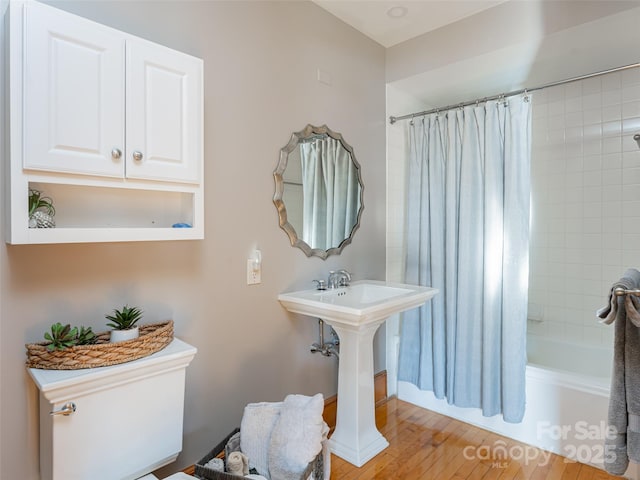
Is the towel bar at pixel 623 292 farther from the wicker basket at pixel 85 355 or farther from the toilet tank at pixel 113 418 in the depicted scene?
the wicker basket at pixel 85 355

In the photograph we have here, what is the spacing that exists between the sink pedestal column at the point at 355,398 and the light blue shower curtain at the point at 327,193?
0.59m

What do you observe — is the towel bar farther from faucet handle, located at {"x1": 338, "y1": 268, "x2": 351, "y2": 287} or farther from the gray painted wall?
the gray painted wall

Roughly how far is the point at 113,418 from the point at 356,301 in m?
1.33

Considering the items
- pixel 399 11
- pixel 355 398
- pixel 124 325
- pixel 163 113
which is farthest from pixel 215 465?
pixel 399 11

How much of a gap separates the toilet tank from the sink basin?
669 mm

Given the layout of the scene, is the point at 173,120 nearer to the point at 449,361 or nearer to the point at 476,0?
the point at 476,0

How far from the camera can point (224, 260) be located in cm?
175

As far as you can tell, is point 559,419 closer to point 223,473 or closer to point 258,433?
point 258,433

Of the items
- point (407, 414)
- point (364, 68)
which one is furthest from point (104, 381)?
point (364, 68)

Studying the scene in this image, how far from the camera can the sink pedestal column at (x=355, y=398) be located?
189 centimetres

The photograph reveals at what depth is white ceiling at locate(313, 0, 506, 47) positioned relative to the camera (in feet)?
7.13

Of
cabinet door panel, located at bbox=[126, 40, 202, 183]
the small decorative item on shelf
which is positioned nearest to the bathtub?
cabinet door panel, located at bbox=[126, 40, 202, 183]

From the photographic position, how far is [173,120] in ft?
4.49

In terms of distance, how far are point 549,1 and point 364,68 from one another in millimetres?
1081
